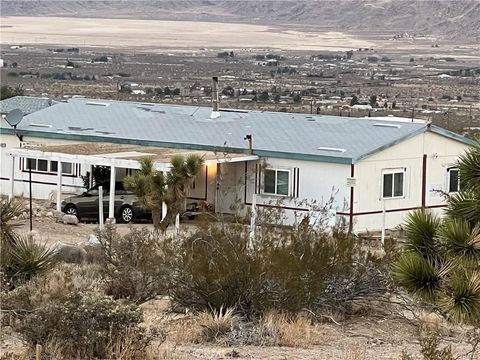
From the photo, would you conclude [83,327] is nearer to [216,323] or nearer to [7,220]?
[216,323]

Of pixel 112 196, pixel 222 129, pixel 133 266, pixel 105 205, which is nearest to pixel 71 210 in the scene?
pixel 105 205

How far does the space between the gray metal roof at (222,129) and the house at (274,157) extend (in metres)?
0.04

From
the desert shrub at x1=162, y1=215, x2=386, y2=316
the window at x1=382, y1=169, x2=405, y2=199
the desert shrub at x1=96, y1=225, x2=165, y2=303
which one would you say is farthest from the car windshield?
the desert shrub at x1=162, y1=215, x2=386, y2=316

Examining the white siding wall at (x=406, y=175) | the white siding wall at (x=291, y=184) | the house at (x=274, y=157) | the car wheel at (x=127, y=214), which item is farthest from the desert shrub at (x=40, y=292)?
the white siding wall at (x=406, y=175)

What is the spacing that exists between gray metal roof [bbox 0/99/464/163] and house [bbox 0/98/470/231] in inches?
1.4

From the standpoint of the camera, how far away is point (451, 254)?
42.0 ft

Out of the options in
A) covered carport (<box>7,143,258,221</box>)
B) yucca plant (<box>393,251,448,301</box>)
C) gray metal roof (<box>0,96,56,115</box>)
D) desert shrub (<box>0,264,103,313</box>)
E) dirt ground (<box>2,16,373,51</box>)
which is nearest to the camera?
yucca plant (<box>393,251,448,301</box>)

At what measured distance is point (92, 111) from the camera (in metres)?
40.9

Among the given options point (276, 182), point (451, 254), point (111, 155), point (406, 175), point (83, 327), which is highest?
point (111, 155)

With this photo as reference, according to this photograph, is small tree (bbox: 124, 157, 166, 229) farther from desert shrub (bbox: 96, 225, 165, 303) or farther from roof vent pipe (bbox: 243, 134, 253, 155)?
roof vent pipe (bbox: 243, 134, 253, 155)

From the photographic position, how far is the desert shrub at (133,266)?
59.1ft

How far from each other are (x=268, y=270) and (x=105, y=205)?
18.5 meters

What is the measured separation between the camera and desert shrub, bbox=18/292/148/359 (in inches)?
560

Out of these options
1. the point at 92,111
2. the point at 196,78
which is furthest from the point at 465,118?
the point at 196,78
